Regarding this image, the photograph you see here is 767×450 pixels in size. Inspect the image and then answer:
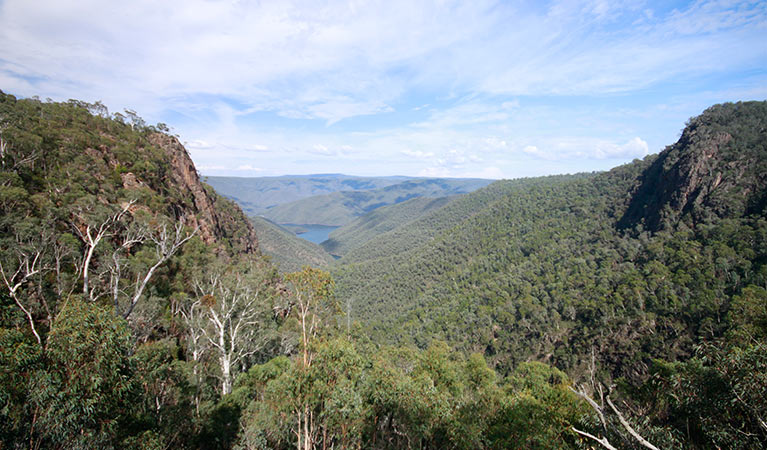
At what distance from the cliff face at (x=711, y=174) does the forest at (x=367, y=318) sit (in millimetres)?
442

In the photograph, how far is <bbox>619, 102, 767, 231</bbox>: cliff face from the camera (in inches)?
2177

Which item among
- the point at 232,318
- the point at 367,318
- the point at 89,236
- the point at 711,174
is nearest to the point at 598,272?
the point at 711,174

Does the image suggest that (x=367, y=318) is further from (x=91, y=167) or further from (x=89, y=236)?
(x=89, y=236)

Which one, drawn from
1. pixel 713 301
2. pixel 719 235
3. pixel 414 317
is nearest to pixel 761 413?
pixel 713 301

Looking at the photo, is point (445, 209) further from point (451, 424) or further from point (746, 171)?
point (451, 424)

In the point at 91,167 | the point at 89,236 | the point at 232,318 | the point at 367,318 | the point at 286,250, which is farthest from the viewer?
the point at 286,250

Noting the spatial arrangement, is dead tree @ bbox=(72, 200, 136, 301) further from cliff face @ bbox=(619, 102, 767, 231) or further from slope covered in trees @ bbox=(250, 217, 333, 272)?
slope covered in trees @ bbox=(250, 217, 333, 272)

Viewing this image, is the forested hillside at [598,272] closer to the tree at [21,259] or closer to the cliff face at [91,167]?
the cliff face at [91,167]

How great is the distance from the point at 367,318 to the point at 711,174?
273 ft

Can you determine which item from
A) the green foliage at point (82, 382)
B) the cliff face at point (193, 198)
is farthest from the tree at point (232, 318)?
the cliff face at point (193, 198)

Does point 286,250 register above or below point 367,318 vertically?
above

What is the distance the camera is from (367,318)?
286 feet

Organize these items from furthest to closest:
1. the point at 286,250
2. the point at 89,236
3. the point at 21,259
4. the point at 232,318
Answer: the point at 286,250, the point at 232,318, the point at 21,259, the point at 89,236

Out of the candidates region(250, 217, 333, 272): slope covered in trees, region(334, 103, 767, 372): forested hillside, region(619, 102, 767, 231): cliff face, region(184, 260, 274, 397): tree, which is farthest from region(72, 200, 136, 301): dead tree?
region(250, 217, 333, 272): slope covered in trees
